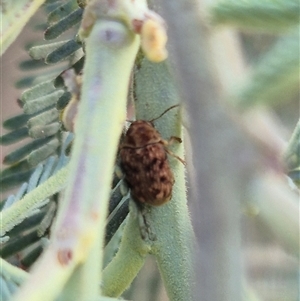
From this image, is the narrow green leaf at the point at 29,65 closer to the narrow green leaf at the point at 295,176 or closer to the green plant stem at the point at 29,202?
the green plant stem at the point at 29,202

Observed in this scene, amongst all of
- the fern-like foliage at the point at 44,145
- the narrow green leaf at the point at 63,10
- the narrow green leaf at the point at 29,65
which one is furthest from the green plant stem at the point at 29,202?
the narrow green leaf at the point at 29,65

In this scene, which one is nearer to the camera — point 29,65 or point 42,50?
point 42,50

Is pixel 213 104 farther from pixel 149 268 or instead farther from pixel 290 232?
pixel 149 268

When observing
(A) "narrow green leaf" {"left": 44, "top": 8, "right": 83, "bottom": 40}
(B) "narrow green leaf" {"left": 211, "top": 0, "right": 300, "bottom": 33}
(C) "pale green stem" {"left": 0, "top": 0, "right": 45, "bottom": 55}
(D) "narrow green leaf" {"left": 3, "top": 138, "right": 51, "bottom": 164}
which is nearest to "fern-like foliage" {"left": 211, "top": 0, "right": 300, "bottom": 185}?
(B) "narrow green leaf" {"left": 211, "top": 0, "right": 300, "bottom": 33}

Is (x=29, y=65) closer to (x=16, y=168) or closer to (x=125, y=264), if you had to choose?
(x=16, y=168)

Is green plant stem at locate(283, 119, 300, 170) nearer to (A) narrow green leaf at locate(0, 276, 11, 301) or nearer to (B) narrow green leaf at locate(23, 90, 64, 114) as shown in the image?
(A) narrow green leaf at locate(0, 276, 11, 301)

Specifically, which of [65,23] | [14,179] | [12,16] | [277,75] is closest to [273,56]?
[277,75]
